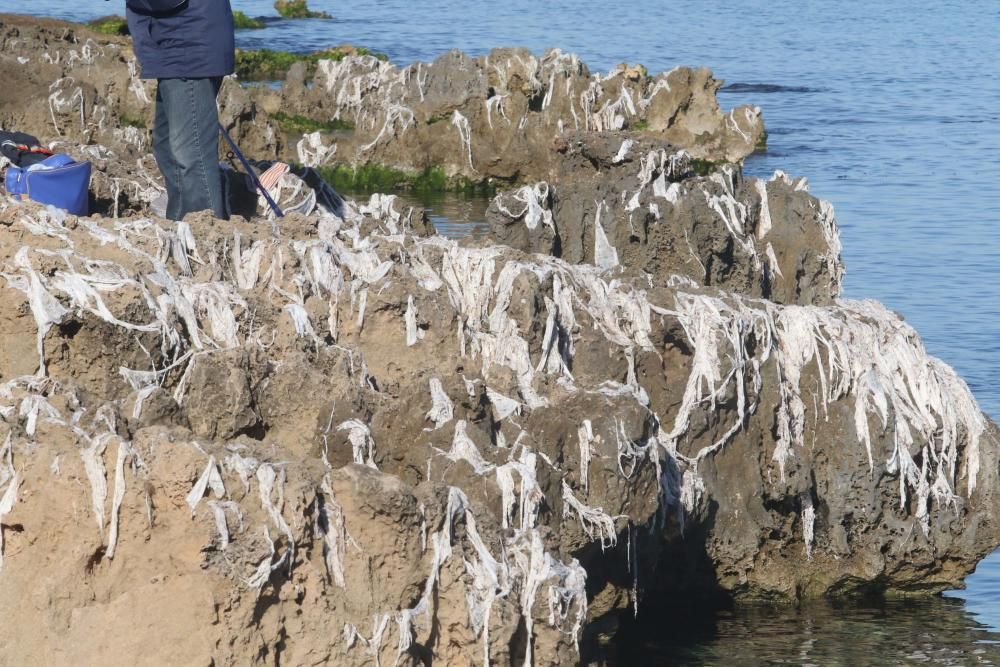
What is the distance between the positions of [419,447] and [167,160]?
280 cm

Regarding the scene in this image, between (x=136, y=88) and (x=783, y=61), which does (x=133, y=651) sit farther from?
(x=783, y=61)

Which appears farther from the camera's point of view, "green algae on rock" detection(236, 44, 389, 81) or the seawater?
"green algae on rock" detection(236, 44, 389, 81)

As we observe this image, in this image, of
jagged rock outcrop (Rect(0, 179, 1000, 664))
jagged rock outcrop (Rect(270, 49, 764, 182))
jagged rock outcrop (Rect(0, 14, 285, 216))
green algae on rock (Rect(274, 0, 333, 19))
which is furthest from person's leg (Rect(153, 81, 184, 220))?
green algae on rock (Rect(274, 0, 333, 19))

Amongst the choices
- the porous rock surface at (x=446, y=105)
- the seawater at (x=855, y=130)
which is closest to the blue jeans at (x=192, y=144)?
the seawater at (x=855, y=130)

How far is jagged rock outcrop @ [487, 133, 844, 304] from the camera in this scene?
8.61 metres

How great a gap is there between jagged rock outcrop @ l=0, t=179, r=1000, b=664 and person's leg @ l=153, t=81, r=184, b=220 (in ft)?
2.25

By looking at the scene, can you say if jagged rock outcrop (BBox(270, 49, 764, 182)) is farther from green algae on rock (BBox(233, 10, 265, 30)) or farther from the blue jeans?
green algae on rock (BBox(233, 10, 265, 30))

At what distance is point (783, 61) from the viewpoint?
121ft

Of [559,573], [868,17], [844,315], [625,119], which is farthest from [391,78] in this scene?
[868,17]

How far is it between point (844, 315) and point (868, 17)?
144ft

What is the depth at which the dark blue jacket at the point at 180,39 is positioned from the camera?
7168 millimetres

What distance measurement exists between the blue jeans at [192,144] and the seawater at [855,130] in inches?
107

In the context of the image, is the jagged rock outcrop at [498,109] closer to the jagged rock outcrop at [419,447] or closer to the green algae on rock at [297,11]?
the jagged rock outcrop at [419,447]

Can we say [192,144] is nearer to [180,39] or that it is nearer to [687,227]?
[180,39]
